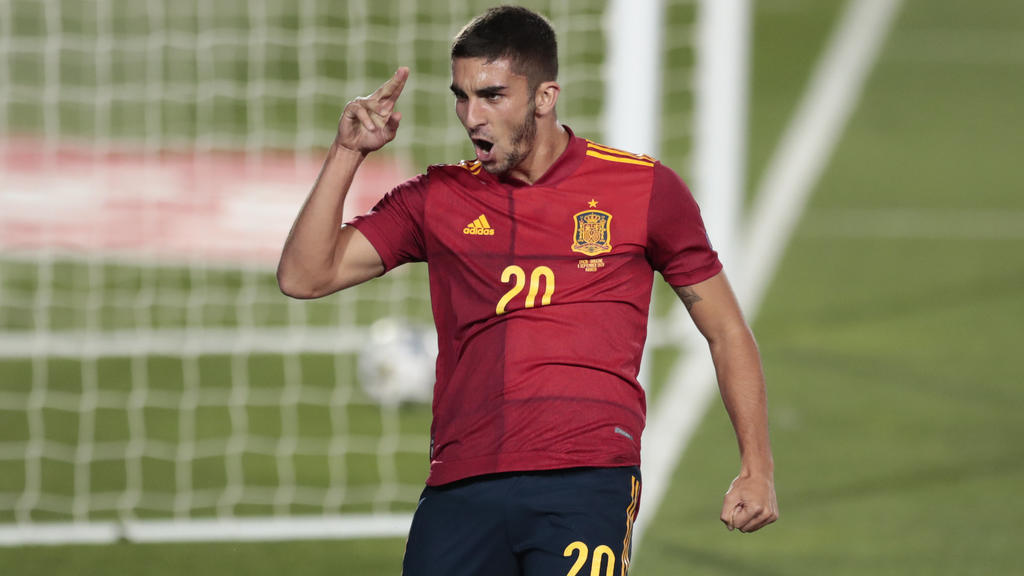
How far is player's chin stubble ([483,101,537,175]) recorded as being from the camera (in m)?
3.68

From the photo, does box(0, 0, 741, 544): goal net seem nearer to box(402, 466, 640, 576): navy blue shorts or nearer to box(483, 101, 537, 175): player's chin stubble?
box(402, 466, 640, 576): navy blue shorts

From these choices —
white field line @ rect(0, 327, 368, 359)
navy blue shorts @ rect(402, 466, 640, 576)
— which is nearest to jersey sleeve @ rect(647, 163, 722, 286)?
navy blue shorts @ rect(402, 466, 640, 576)

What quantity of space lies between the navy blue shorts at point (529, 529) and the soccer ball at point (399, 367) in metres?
4.32

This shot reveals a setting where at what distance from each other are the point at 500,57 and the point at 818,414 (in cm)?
480

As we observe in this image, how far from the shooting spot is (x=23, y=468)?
23.7ft

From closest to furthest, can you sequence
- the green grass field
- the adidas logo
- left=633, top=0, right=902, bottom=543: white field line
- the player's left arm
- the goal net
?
1. the player's left arm
2. the adidas logo
3. the green grass field
4. the goal net
5. left=633, top=0, right=902, bottom=543: white field line

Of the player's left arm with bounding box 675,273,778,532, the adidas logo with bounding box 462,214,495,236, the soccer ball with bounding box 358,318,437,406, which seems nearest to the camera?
the player's left arm with bounding box 675,273,778,532

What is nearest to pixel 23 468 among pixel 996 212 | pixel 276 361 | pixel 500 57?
pixel 276 361

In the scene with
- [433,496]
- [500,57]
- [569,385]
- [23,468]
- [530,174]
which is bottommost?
[23,468]

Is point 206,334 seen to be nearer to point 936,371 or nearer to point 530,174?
point 936,371

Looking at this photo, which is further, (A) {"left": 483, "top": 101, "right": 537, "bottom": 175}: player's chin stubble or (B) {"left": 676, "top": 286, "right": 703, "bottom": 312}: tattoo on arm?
(B) {"left": 676, "top": 286, "right": 703, "bottom": 312}: tattoo on arm

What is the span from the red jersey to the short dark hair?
241 millimetres

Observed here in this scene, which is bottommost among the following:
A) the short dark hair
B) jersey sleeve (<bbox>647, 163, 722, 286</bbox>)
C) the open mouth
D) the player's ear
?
jersey sleeve (<bbox>647, 163, 722, 286</bbox>)

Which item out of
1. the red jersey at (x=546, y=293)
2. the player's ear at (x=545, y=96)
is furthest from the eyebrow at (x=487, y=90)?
the red jersey at (x=546, y=293)
